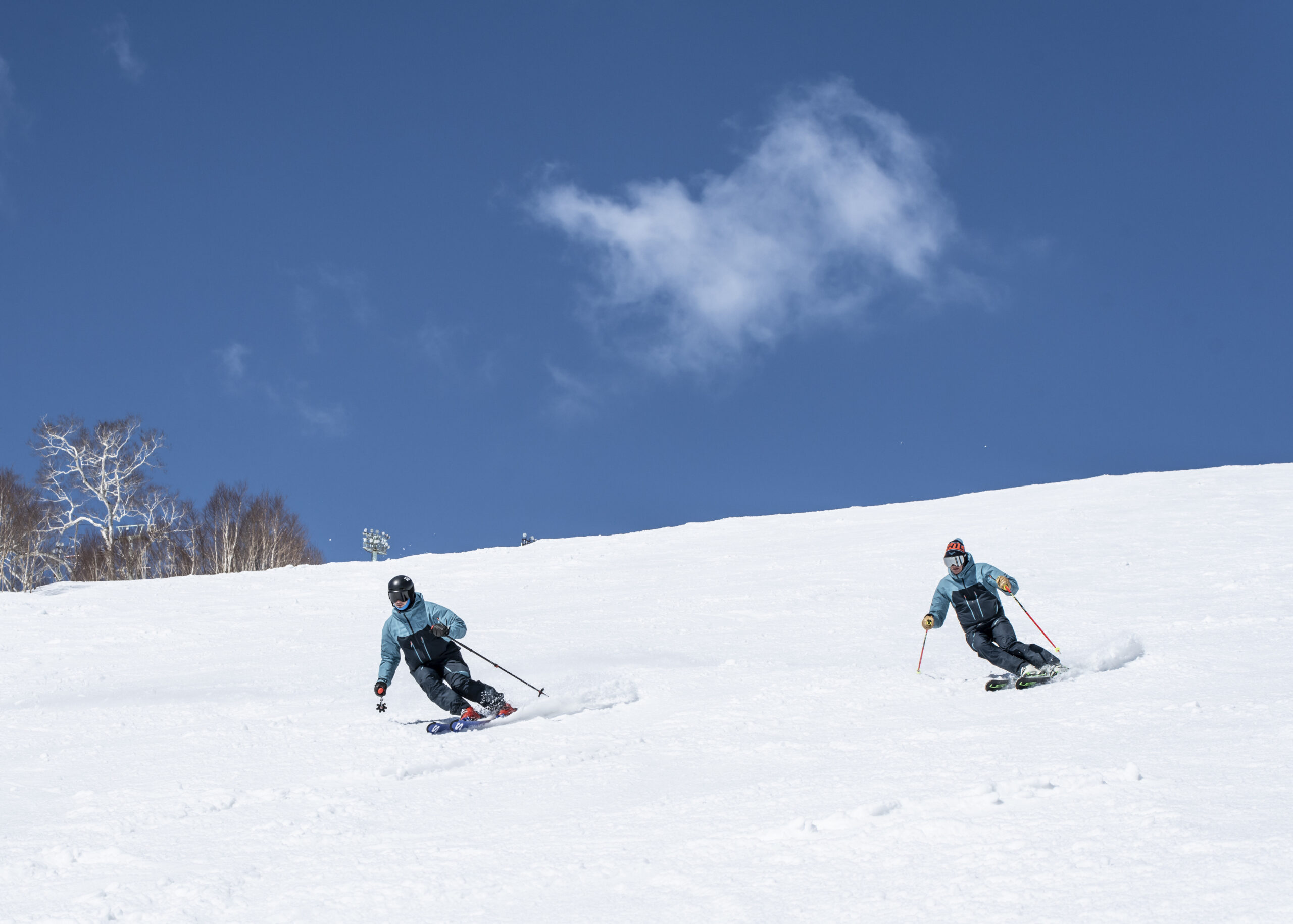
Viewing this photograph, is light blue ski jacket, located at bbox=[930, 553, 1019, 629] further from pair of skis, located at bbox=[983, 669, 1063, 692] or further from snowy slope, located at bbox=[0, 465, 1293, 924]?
pair of skis, located at bbox=[983, 669, 1063, 692]

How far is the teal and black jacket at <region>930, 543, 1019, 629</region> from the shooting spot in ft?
30.4

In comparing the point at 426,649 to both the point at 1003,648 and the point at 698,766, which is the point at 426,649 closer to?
the point at 698,766

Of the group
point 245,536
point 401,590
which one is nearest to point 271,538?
point 245,536

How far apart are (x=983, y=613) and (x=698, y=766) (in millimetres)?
4249

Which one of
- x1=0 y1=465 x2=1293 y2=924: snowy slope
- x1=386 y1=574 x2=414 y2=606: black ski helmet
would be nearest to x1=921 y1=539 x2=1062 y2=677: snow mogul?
x1=0 y1=465 x2=1293 y2=924: snowy slope

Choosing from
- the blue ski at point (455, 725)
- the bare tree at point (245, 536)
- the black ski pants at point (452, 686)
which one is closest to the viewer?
the blue ski at point (455, 725)

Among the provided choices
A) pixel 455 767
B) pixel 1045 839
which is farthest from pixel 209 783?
pixel 1045 839

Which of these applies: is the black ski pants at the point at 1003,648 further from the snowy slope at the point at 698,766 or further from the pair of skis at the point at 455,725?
the pair of skis at the point at 455,725

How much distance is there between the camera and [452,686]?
8.84 metres

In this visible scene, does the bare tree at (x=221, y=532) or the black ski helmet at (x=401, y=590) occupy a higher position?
the bare tree at (x=221, y=532)

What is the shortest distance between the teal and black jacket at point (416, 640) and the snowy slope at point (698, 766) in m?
0.53

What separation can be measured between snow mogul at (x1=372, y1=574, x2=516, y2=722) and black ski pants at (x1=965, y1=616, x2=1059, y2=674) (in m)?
4.59

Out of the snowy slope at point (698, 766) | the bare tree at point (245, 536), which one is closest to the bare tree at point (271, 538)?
the bare tree at point (245, 536)

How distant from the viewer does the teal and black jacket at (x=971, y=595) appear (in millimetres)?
9273
